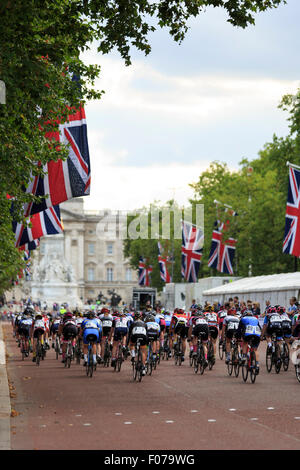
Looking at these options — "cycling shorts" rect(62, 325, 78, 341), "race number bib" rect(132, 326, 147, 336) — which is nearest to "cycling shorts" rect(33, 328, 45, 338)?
"cycling shorts" rect(62, 325, 78, 341)

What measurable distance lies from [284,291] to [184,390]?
25681 millimetres

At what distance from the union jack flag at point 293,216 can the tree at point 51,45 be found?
57.2 feet

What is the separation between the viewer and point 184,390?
65.8 feet

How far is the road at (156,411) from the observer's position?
39.8 feet

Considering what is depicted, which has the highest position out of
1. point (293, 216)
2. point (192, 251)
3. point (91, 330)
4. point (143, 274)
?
point (143, 274)

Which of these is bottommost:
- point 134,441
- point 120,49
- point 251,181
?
point 134,441

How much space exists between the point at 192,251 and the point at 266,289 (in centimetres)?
1433

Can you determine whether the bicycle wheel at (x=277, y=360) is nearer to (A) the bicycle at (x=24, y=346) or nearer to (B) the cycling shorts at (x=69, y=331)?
(B) the cycling shorts at (x=69, y=331)

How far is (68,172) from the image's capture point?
2267 cm

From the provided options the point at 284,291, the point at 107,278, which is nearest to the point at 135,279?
the point at 107,278

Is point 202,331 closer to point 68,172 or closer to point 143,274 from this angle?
point 68,172

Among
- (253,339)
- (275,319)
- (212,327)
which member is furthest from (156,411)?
(212,327)
